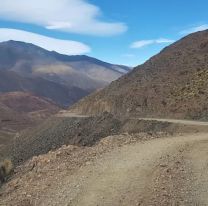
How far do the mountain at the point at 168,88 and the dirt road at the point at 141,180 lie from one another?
764 inches

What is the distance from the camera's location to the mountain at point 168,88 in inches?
1780

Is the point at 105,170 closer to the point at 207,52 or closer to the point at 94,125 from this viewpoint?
the point at 94,125

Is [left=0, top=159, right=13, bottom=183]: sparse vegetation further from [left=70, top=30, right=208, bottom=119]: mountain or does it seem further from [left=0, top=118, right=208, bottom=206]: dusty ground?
[left=70, top=30, right=208, bottom=119]: mountain

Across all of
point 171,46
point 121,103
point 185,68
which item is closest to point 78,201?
point 121,103

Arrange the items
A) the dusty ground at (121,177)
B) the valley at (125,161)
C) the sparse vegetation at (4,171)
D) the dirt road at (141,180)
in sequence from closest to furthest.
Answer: the dirt road at (141,180) → the dusty ground at (121,177) → the valley at (125,161) → the sparse vegetation at (4,171)

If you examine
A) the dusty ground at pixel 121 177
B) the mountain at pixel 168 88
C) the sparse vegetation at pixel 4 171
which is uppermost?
the mountain at pixel 168 88

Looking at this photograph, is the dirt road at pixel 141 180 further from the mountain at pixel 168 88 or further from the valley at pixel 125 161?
the mountain at pixel 168 88

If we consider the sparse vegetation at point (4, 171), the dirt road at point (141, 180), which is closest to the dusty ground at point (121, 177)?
the dirt road at point (141, 180)

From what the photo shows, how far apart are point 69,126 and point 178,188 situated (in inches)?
1386

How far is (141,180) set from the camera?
658 inches

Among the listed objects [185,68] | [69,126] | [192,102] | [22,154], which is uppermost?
[185,68]

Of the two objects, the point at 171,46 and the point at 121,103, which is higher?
the point at 171,46

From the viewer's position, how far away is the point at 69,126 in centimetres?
5031

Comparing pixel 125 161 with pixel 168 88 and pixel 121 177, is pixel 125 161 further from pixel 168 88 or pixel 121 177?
pixel 168 88
